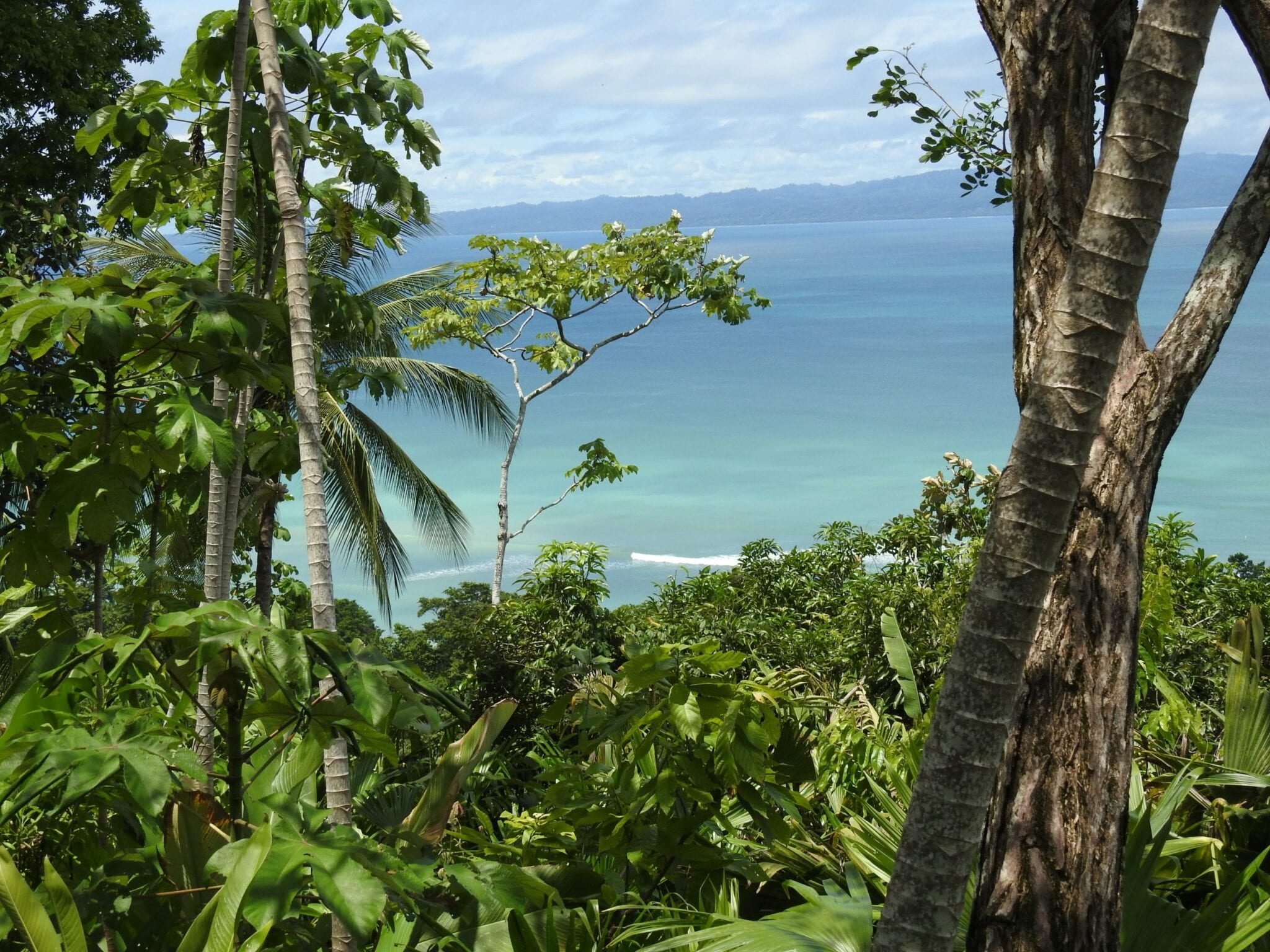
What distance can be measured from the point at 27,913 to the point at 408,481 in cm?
973

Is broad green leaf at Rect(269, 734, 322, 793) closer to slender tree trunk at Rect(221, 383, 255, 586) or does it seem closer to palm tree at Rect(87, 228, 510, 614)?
slender tree trunk at Rect(221, 383, 255, 586)

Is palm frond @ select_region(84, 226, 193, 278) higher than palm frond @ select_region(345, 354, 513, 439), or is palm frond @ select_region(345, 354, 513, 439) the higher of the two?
palm frond @ select_region(84, 226, 193, 278)

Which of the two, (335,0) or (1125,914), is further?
(335,0)

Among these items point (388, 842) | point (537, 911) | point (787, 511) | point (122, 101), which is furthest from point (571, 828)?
point (787, 511)

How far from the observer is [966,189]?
4965mm

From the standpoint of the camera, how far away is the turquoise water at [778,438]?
29.8 metres

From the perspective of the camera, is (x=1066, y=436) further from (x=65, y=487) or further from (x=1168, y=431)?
(x=65, y=487)

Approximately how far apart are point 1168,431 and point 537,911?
1.84 m

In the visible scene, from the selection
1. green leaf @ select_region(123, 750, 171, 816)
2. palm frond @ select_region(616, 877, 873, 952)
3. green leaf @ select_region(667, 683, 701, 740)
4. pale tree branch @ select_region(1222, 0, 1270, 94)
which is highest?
Answer: pale tree branch @ select_region(1222, 0, 1270, 94)

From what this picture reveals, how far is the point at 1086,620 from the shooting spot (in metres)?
2.41

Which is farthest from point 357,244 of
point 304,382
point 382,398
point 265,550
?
point 304,382

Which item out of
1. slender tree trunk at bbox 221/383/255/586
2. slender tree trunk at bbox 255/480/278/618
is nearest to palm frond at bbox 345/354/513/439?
slender tree trunk at bbox 255/480/278/618

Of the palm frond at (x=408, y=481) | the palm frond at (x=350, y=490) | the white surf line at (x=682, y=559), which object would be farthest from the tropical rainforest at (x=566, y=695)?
the white surf line at (x=682, y=559)

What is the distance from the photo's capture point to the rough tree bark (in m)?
2.28
